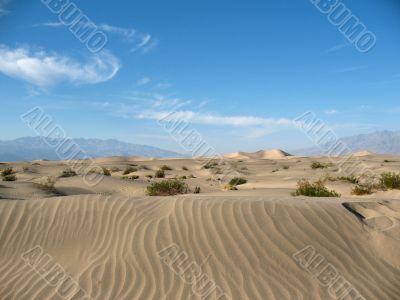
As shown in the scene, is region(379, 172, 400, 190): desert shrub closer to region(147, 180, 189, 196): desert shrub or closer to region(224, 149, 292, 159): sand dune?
region(147, 180, 189, 196): desert shrub

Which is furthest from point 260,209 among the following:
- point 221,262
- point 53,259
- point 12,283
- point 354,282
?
point 12,283

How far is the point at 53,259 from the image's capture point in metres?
5.13

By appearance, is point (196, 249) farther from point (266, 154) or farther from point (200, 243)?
Answer: point (266, 154)

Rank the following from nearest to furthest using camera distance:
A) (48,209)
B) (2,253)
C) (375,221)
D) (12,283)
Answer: (12,283)
(2,253)
(375,221)
(48,209)

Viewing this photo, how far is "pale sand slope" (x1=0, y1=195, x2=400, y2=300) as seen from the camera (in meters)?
4.35

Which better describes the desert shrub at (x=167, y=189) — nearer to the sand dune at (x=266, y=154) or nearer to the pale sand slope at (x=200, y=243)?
the pale sand slope at (x=200, y=243)

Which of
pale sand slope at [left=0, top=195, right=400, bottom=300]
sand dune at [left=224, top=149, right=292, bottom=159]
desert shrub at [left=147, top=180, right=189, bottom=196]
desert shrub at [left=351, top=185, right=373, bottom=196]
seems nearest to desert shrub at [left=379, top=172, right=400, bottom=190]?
desert shrub at [left=351, top=185, right=373, bottom=196]

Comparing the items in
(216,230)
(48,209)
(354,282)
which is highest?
(48,209)

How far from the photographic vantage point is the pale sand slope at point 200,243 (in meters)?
4.35

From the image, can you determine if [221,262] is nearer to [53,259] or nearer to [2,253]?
[53,259]

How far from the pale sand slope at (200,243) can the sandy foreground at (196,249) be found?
1cm

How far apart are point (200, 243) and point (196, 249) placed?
0.42ft

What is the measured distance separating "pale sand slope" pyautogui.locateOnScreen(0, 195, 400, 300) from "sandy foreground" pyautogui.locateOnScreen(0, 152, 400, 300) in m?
0.01

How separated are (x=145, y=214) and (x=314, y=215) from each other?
250cm
